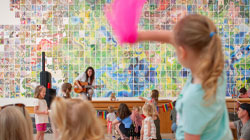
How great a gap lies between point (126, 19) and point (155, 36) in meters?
0.16

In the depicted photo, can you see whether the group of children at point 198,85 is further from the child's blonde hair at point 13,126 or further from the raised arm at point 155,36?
the child's blonde hair at point 13,126

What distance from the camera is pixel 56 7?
35.3ft

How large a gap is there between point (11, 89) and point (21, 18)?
2.01 m

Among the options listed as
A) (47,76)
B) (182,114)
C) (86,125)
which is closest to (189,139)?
(182,114)

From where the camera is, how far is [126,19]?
128cm

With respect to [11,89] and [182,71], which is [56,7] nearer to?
[11,89]

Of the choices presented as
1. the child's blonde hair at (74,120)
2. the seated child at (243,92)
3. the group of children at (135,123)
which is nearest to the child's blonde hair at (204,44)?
the child's blonde hair at (74,120)

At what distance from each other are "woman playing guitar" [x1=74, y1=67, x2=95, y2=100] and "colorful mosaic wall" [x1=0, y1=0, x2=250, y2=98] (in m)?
1.26

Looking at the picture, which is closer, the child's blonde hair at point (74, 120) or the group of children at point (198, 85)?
the group of children at point (198, 85)

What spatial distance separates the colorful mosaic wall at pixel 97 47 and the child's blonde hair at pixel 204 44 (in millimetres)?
9194

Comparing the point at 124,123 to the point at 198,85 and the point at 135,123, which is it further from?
the point at 198,85

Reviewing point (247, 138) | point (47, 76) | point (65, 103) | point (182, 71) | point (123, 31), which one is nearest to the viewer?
point (123, 31)

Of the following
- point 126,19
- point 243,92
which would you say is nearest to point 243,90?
point 243,92

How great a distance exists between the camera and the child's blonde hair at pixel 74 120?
1.51 meters
